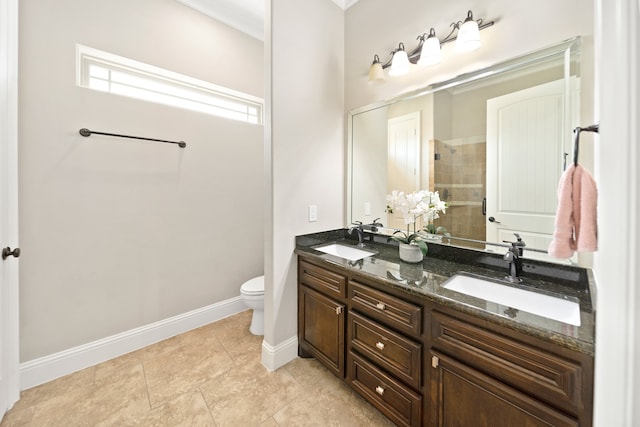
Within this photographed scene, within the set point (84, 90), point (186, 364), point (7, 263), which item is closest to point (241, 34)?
point (84, 90)

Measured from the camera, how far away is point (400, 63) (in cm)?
180

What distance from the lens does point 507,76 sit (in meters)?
1.41

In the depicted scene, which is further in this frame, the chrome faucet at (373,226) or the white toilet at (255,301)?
the white toilet at (255,301)

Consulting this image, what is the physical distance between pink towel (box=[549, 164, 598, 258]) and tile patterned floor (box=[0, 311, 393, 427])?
129 cm

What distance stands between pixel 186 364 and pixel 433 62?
8.89 ft

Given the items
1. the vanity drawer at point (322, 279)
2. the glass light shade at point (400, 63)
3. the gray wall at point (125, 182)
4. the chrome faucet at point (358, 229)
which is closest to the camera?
the vanity drawer at point (322, 279)

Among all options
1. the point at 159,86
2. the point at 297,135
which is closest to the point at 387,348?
the point at 297,135

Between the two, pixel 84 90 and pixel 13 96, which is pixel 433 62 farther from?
pixel 13 96

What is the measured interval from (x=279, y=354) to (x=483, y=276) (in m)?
1.46

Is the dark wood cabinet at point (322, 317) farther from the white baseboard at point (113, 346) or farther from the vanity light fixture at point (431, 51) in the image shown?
the vanity light fixture at point (431, 51)

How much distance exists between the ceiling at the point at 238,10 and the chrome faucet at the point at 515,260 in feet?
7.32

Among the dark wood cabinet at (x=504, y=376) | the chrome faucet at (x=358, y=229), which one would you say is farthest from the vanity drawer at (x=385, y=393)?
the chrome faucet at (x=358, y=229)

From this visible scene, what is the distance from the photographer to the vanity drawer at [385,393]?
122cm

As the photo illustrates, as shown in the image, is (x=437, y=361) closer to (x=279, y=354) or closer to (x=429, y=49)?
(x=279, y=354)
